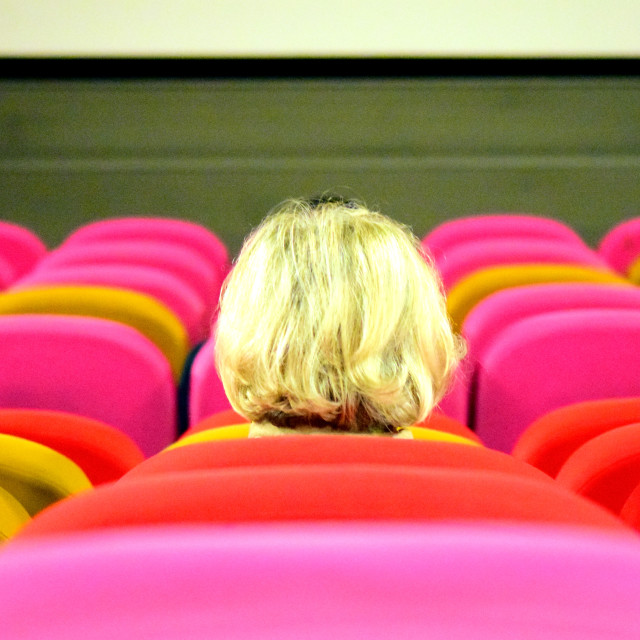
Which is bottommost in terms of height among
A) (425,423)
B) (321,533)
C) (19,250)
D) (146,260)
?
(19,250)

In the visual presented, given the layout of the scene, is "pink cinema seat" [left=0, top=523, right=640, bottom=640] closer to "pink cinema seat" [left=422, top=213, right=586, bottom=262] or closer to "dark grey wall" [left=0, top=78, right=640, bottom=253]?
"pink cinema seat" [left=422, top=213, right=586, bottom=262]

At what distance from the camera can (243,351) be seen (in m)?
0.77

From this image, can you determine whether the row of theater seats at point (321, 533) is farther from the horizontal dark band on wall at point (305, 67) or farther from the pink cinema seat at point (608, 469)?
the horizontal dark band on wall at point (305, 67)

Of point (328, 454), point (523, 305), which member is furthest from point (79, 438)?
point (523, 305)

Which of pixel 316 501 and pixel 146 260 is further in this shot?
pixel 146 260

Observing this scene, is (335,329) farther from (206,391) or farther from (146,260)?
(146,260)

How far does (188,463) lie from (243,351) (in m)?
0.22

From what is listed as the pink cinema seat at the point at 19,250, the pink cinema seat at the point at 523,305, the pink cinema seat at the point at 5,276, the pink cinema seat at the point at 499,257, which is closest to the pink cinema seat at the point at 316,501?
the pink cinema seat at the point at 523,305

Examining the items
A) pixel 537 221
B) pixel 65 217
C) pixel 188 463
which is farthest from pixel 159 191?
pixel 188 463

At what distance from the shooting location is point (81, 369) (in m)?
1.15

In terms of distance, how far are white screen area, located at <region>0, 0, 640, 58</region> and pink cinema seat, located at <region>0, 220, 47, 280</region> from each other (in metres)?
1.38

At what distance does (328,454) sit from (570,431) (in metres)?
0.49

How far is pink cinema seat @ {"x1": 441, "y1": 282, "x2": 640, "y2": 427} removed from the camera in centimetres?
134

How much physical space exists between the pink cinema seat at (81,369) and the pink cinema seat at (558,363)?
0.53m
